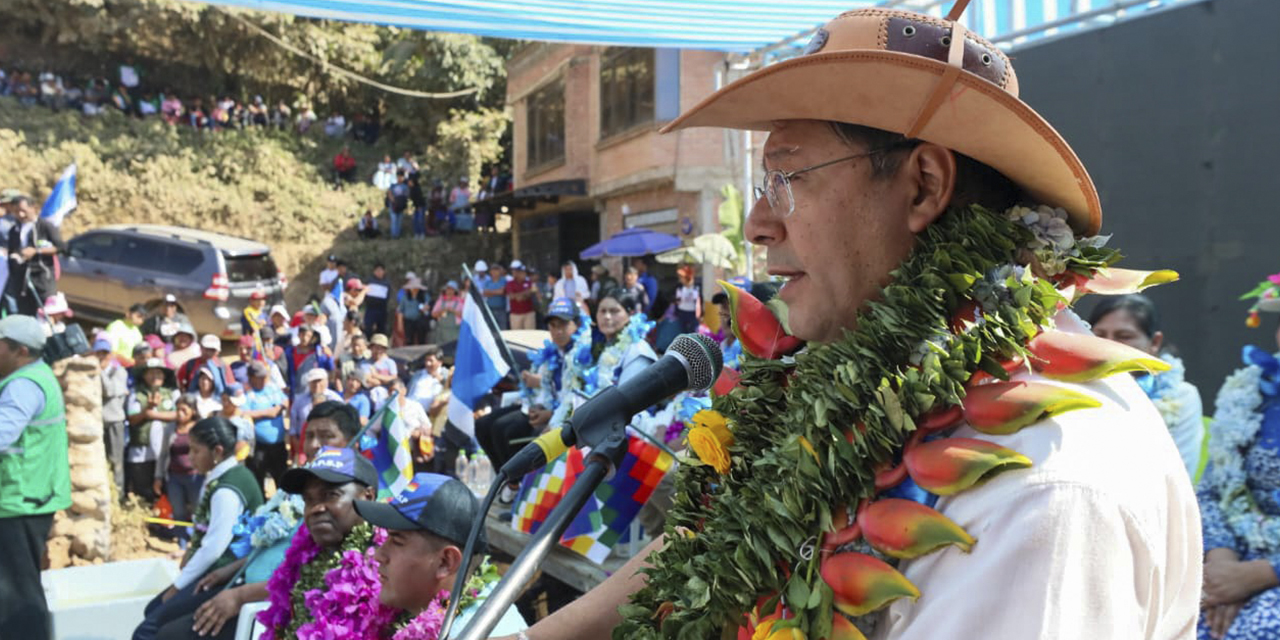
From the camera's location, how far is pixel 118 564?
20.3 feet

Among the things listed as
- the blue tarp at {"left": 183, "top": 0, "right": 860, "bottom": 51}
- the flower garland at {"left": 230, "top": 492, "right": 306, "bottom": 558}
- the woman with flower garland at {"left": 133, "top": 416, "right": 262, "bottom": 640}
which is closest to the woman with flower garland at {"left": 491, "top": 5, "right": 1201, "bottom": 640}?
the flower garland at {"left": 230, "top": 492, "right": 306, "bottom": 558}

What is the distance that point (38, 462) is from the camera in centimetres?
593

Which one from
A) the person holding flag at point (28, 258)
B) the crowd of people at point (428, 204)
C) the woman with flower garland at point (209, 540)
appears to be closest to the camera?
the woman with flower garland at point (209, 540)

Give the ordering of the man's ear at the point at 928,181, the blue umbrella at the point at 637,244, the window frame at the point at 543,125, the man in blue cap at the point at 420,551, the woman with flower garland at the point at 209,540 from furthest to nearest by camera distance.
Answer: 1. the window frame at the point at 543,125
2. the blue umbrella at the point at 637,244
3. the woman with flower garland at the point at 209,540
4. the man in blue cap at the point at 420,551
5. the man's ear at the point at 928,181

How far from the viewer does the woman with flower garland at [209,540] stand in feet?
17.5

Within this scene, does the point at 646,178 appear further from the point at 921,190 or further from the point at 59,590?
the point at 921,190

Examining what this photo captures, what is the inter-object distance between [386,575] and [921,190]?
2.56m

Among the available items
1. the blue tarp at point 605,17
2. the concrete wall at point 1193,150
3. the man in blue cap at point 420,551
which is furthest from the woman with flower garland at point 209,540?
the concrete wall at point 1193,150

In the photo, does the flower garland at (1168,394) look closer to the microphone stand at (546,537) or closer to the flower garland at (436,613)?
the flower garland at (436,613)

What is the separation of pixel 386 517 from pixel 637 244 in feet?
44.9

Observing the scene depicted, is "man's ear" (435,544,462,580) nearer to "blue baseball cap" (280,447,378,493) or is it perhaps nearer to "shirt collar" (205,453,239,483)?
"blue baseball cap" (280,447,378,493)

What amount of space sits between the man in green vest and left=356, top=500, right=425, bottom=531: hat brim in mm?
A: 3437

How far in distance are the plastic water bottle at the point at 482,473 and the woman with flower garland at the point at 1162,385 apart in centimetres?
475

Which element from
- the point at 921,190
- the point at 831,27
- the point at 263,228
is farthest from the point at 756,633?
the point at 263,228
